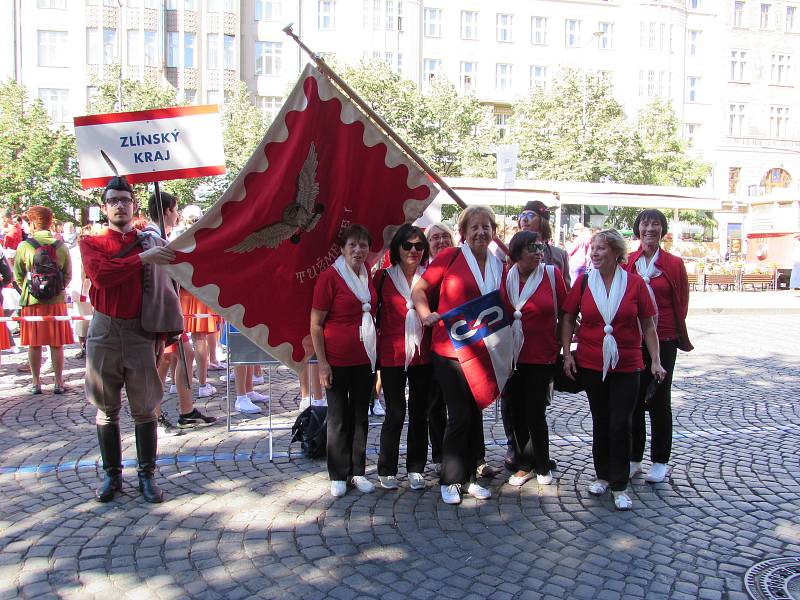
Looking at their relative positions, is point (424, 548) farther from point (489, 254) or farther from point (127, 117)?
point (127, 117)

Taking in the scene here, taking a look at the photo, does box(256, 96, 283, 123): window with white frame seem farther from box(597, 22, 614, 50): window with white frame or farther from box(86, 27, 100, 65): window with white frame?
box(597, 22, 614, 50): window with white frame

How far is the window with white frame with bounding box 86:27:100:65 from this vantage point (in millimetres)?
42000

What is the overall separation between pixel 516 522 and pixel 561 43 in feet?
171

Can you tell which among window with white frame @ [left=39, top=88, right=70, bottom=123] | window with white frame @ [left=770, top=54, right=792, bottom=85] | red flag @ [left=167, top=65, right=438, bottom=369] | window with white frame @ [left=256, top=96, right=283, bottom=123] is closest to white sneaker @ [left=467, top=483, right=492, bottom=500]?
red flag @ [left=167, top=65, right=438, bottom=369]

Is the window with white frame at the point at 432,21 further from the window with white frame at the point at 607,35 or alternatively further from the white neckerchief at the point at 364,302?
the white neckerchief at the point at 364,302

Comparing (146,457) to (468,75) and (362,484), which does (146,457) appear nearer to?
(362,484)

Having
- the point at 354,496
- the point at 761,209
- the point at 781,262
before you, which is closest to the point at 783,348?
the point at 354,496

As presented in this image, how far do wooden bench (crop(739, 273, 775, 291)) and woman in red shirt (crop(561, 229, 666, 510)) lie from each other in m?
20.2

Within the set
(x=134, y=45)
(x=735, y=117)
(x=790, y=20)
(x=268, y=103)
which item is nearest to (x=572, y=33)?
(x=735, y=117)

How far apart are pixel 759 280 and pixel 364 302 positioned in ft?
71.3

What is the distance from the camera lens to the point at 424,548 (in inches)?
154

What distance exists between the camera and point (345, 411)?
4.69 meters

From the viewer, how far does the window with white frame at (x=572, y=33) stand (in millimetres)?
51125

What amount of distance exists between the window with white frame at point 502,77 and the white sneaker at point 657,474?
4818 centimetres
